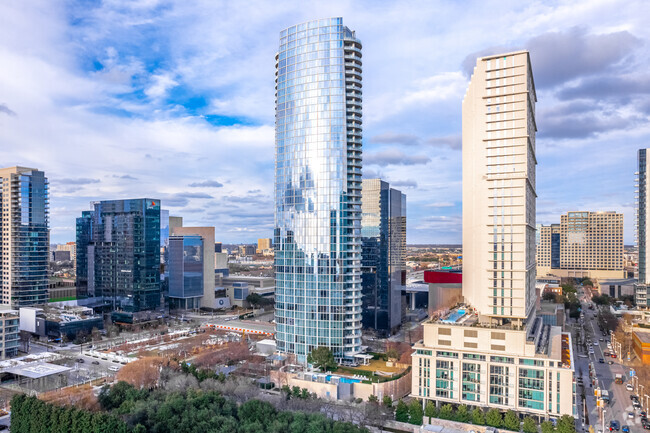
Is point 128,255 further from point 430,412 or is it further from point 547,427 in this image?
point 547,427

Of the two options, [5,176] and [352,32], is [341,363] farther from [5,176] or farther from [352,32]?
[5,176]

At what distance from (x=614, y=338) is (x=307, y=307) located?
151ft

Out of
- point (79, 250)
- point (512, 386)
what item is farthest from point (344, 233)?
point (79, 250)

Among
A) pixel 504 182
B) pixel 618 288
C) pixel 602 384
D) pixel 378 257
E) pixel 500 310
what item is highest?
pixel 504 182

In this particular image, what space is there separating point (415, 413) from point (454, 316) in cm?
1187

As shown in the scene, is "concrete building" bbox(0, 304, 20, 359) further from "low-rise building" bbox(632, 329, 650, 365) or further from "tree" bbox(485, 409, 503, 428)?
"low-rise building" bbox(632, 329, 650, 365)

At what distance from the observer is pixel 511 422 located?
3569 centimetres

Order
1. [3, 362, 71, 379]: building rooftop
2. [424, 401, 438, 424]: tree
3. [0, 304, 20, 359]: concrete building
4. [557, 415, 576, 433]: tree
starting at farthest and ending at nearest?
[0, 304, 20, 359]: concrete building → [3, 362, 71, 379]: building rooftop → [424, 401, 438, 424]: tree → [557, 415, 576, 433]: tree

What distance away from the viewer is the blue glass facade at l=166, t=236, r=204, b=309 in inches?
3642

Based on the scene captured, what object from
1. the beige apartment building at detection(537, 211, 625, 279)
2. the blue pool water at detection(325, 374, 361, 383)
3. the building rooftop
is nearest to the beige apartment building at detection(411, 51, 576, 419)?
the blue pool water at detection(325, 374, 361, 383)

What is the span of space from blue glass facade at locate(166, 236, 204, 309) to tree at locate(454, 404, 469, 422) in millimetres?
66868

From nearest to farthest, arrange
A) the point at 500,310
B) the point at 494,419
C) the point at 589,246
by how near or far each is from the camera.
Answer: the point at 494,419, the point at 500,310, the point at 589,246

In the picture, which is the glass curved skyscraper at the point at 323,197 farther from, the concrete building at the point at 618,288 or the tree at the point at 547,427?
the concrete building at the point at 618,288

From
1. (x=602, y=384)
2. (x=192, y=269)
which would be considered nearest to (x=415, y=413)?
(x=602, y=384)
